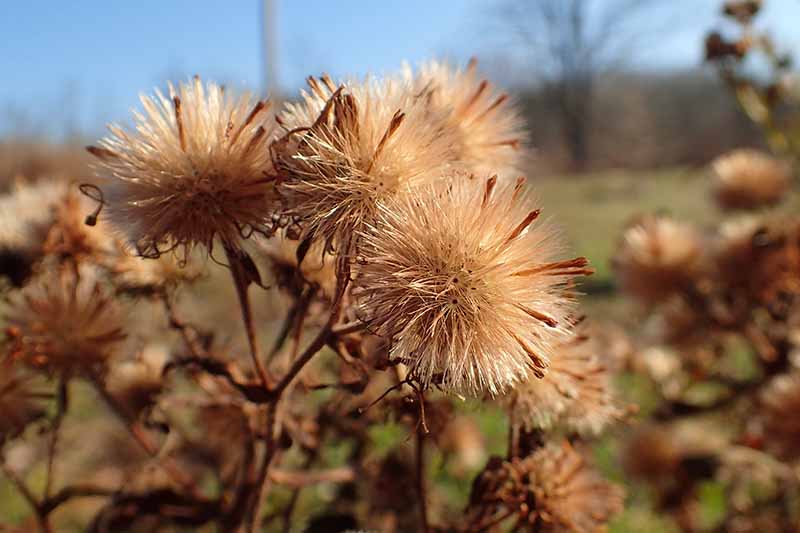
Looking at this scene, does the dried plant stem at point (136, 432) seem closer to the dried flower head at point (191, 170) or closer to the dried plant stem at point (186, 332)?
the dried plant stem at point (186, 332)

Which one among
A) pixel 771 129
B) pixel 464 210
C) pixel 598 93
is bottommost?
pixel 464 210

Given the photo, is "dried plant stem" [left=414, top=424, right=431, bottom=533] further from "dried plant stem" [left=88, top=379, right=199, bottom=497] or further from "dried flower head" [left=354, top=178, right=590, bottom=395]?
"dried plant stem" [left=88, top=379, right=199, bottom=497]

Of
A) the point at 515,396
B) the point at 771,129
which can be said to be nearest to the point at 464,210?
the point at 515,396

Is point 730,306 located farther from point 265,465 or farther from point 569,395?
point 265,465

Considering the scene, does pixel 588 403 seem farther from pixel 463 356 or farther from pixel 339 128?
pixel 339 128

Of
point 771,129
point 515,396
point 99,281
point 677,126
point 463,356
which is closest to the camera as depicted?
point 463,356

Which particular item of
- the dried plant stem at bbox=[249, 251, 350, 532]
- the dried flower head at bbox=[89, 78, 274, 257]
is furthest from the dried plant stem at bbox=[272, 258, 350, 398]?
the dried flower head at bbox=[89, 78, 274, 257]
